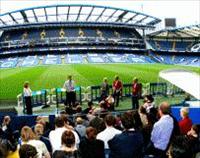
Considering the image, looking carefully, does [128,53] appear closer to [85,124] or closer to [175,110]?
[175,110]

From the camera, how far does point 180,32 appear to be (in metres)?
81.7

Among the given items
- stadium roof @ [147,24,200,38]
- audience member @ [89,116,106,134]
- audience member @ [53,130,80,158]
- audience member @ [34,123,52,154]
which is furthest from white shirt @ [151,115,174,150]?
stadium roof @ [147,24,200,38]

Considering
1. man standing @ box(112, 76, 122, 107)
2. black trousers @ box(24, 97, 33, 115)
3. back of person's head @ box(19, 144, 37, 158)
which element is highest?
back of person's head @ box(19, 144, 37, 158)

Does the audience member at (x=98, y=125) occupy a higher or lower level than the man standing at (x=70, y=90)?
higher

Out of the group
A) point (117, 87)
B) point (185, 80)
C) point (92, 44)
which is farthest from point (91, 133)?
point (92, 44)

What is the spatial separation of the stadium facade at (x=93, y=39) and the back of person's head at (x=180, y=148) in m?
52.5

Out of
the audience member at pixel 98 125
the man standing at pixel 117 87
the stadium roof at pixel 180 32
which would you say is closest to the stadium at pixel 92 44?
the stadium roof at pixel 180 32

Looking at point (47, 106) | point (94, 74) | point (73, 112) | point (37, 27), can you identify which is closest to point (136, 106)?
point (47, 106)

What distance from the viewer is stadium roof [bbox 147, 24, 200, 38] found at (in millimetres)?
77806

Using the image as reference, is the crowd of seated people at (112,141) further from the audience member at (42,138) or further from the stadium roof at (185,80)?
the stadium roof at (185,80)

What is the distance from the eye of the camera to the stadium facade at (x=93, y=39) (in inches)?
2571

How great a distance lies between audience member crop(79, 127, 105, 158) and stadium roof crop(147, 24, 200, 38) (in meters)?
70.9

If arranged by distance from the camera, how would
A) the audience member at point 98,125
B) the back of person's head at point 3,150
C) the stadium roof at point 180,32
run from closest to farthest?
the back of person's head at point 3,150 → the audience member at point 98,125 → the stadium roof at point 180,32

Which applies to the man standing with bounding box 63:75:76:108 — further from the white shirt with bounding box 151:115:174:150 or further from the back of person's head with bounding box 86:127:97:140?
the back of person's head with bounding box 86:127:97:140
